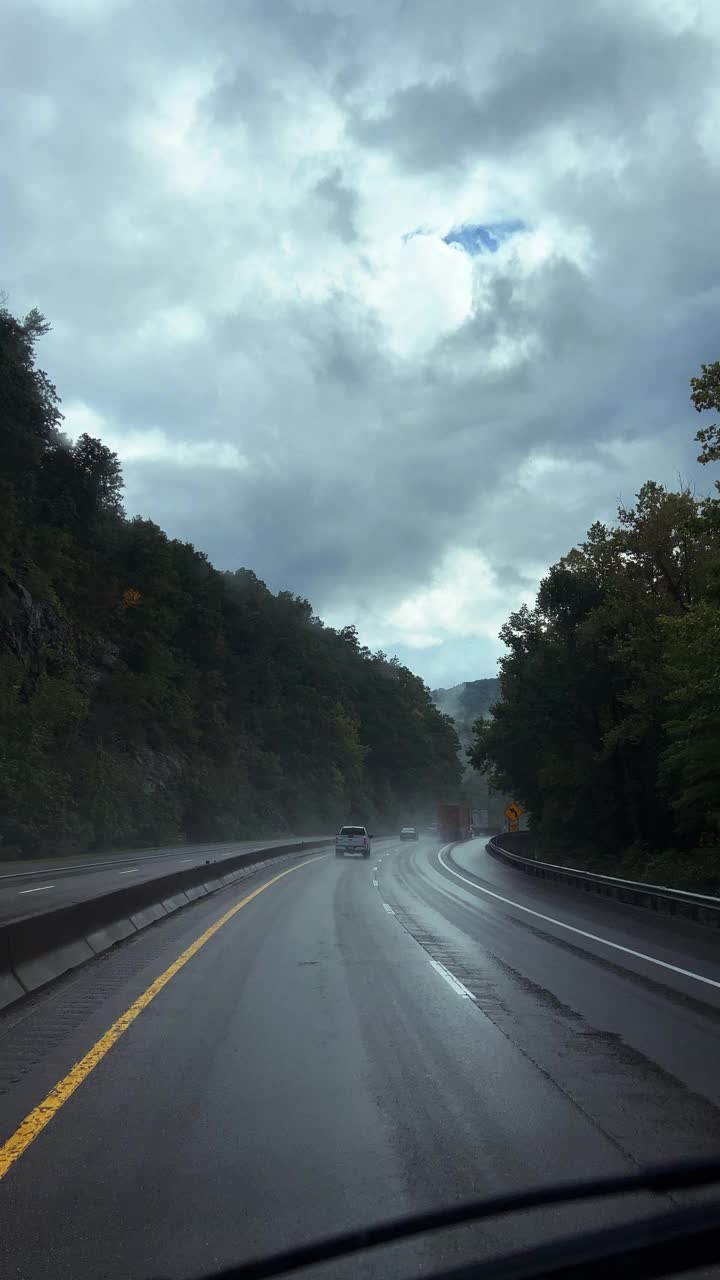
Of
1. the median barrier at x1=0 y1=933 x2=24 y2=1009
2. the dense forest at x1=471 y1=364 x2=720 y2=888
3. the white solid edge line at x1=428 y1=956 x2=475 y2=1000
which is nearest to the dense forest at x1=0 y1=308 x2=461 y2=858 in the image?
the dense forest at x1=471 y1=364 x2=720 y2=888

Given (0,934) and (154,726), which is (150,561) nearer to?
(154,726)

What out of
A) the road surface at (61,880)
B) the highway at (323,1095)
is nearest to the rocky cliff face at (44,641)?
the road surface at (61,880)

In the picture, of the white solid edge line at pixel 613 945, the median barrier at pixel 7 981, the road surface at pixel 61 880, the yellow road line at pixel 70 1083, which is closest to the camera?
the yellow road line at pixel 70 1083

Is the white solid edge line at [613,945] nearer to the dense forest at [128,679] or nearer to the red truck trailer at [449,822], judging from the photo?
the dense forest at [128,679]

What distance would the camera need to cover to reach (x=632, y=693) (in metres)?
42.3

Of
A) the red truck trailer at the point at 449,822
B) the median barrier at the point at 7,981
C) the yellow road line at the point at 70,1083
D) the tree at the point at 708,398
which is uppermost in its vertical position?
the tree at the point at 708,398

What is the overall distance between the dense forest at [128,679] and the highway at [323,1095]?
3820 cm

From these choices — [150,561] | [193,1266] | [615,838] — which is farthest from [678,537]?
[150,561]

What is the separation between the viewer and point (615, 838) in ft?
166

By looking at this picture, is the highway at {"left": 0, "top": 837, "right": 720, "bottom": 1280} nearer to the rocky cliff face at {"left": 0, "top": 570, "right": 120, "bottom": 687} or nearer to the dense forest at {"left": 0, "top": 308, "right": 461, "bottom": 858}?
the dense forest at {"left": 0, "top": 308, "right": 461, "bottom": 858}

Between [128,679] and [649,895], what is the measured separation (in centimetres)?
5199

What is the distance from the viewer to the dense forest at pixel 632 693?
96.7 ft

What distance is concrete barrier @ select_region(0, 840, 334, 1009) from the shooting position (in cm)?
970

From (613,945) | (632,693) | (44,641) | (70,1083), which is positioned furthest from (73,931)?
(44,641)
